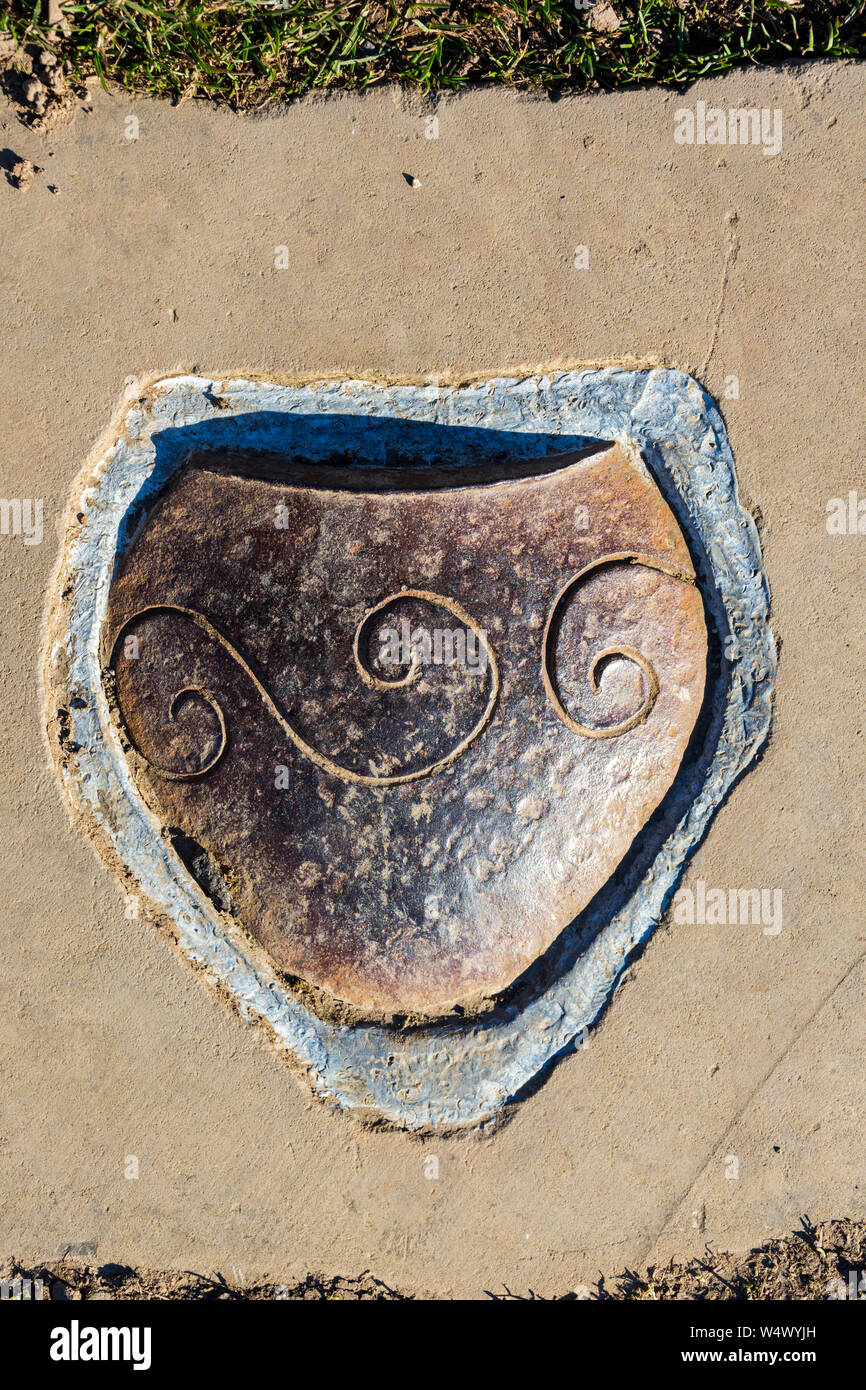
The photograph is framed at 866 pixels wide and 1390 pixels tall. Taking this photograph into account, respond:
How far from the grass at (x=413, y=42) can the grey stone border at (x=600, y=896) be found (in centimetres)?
106

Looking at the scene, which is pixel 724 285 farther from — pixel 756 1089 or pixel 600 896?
pixel 756 1089

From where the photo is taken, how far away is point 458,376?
2.80m

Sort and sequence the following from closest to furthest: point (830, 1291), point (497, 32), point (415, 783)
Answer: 1. point (415, 783)
2. point (497, 32)
3. point (830, 1291)

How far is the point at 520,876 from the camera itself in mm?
2520

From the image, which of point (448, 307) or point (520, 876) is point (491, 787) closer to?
point (520, 876)

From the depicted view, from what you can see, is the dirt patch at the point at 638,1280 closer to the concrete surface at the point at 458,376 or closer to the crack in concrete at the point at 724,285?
the concrete surface at the point at 458,376

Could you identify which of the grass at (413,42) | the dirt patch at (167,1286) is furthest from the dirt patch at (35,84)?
the dirt patch at (167,1286)

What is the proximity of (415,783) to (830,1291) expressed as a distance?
8.38 feet

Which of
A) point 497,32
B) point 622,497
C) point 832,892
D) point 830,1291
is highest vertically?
point 497,32

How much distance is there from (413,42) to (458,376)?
117 cm

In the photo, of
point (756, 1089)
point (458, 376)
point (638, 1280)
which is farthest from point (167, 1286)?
point (458, 376)

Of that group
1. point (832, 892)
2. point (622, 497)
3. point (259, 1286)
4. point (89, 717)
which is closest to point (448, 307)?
point (622, 497)

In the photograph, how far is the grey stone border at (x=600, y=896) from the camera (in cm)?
279

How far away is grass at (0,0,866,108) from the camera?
8.97 ft
